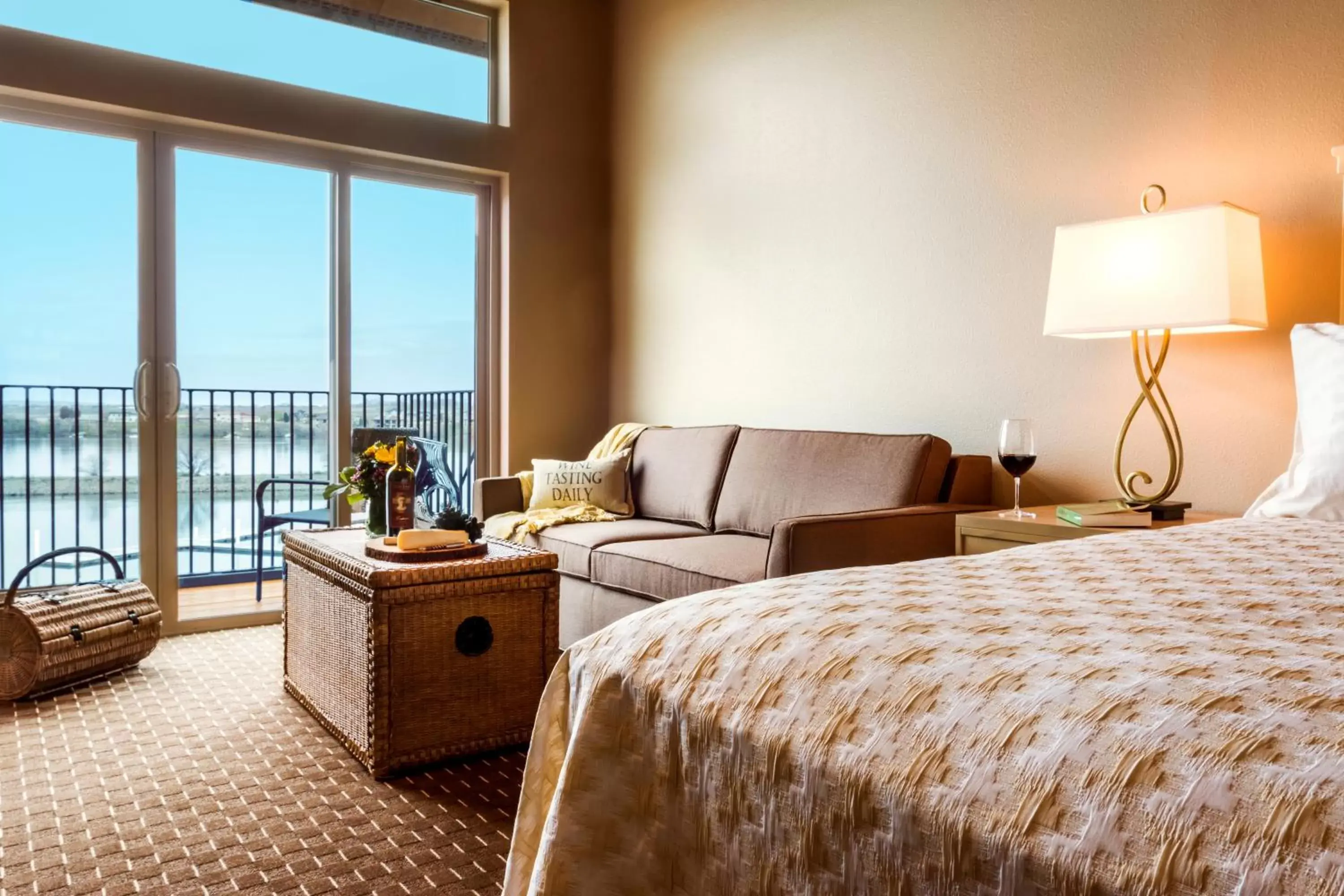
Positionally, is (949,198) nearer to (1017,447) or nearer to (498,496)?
(1017,447)

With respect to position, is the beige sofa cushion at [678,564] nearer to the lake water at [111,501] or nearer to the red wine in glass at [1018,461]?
the red wine in glass at [1018,461]

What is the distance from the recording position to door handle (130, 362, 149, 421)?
3.88 meters

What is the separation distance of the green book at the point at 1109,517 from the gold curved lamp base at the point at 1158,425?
82 mm

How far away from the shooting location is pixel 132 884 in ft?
5.85

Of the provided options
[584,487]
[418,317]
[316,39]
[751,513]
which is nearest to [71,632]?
[584,487]

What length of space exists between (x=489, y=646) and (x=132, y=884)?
95 cm

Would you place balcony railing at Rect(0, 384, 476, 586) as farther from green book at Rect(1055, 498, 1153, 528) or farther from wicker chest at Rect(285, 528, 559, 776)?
green book at Rect(1055, 498, 1153, 528)

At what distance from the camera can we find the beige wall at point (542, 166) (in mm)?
4293

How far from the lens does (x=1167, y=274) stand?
2342mm

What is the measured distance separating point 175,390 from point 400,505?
1791mm

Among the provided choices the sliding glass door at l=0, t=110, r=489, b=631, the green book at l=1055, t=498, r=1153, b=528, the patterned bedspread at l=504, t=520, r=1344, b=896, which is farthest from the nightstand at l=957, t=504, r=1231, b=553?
the sliding glass door at l=0, t=110, r=489, b=631

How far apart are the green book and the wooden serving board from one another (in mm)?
1564

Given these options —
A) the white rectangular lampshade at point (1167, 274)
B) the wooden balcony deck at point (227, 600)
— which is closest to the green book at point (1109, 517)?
the white rectangular lampshade at point (1167, 274)

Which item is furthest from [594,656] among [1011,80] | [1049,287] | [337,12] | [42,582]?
[337,12]
